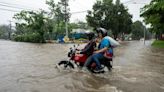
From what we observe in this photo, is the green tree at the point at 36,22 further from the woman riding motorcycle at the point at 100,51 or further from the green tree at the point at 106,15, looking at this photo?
the woman riding motorcycle at the point at 100,51

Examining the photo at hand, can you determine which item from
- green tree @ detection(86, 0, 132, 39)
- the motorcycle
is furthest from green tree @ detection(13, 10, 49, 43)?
the motorcycle

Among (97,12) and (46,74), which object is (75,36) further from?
(46,74)

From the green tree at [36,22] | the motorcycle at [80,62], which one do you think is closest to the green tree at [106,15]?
the green tree at [36,22]

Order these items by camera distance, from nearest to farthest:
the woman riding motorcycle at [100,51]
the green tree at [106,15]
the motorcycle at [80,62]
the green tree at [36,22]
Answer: the woman riding motorcycle at [100,51] < the motorcycle at [80,62] < the green tree at [36,22] < the green tree at [106,15]

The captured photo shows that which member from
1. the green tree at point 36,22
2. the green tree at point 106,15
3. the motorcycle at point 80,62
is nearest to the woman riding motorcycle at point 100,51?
the motorcycle at point 80,62

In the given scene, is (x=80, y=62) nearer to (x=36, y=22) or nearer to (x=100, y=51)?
(x=100, y=51)

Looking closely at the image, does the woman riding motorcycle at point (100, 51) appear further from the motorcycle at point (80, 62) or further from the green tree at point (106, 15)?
the green tree at point (106, 15)

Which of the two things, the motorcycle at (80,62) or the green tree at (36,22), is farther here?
the green tree at (36,22)

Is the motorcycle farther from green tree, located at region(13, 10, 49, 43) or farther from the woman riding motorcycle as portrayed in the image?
green tree, located at region(13, 10, 49, 43)

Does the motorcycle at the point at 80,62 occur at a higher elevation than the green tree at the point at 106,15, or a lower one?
lower

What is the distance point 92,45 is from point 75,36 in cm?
4354

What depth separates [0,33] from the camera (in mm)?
89938

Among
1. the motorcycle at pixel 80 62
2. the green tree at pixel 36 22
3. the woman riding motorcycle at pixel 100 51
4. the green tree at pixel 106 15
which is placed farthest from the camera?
the green tree at pixel 106 15

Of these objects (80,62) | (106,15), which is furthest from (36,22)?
(80,62)
